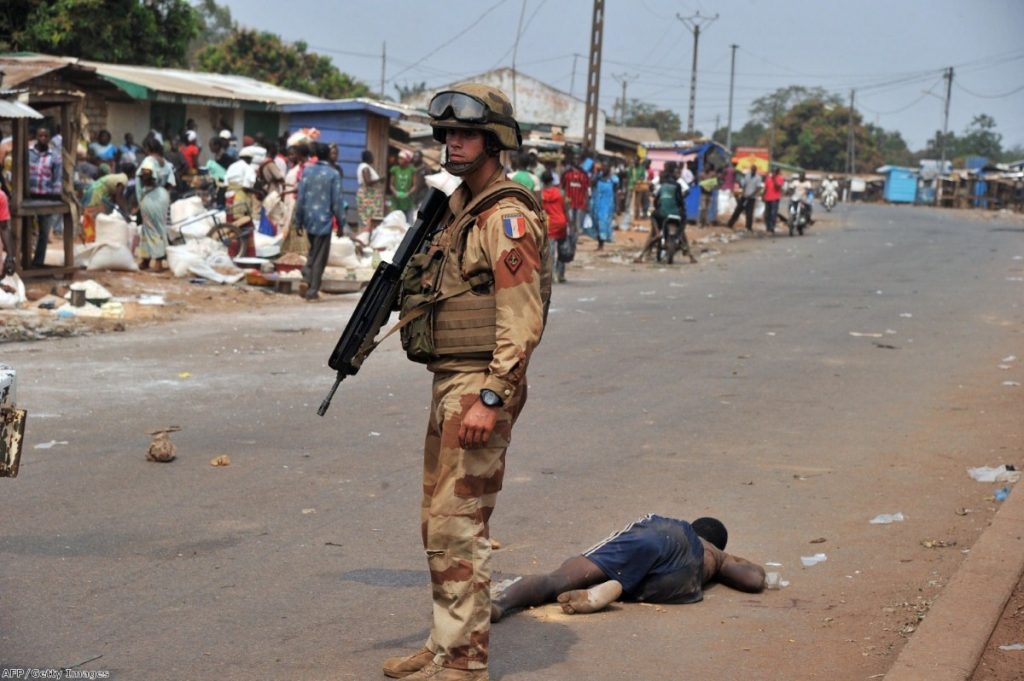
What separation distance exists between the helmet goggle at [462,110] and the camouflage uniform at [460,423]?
0.20m

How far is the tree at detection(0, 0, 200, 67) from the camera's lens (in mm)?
25391

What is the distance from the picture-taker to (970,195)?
71938mm

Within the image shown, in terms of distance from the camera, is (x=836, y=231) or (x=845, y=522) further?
(x=836, y=231)

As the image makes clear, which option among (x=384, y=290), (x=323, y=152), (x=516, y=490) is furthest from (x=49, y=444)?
(x=323, y=152)

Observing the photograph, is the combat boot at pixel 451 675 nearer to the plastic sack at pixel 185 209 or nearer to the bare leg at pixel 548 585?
the bare leg at pixel 548 585

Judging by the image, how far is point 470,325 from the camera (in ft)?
12.8

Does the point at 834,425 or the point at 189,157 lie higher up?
the point at 189,157

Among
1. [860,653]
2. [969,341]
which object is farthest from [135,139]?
[860,653]

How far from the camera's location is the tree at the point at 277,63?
1698 inches

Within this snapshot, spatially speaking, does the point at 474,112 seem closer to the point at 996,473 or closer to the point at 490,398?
the point at 490,398

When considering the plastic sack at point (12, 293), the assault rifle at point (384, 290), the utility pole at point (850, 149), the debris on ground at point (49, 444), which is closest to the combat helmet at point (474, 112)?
the assault rifle at point (384, 290)

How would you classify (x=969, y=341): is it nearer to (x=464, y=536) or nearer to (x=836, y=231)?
(x=464, y=536)

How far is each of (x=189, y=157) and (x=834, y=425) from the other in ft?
51.9

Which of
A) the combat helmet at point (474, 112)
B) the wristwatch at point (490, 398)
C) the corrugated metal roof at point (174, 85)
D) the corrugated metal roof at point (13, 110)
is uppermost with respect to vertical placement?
the corrugated metal roof at point (174, 85)
